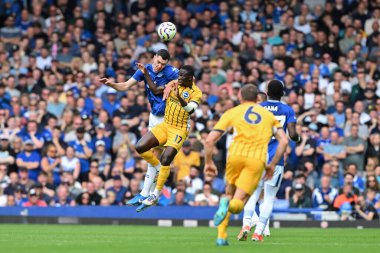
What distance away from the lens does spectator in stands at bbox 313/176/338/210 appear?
82.8 feet

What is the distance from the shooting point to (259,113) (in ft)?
49.1

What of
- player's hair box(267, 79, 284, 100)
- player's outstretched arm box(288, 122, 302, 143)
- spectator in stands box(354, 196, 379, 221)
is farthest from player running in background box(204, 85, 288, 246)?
spectator in stands box(354, 196, 379, 221)

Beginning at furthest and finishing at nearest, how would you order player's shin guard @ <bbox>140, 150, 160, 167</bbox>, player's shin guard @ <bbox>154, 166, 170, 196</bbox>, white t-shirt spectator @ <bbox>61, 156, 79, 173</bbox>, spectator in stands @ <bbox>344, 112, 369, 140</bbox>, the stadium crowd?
white t-shirt spectator @ <bbox>61, 156, 79, 173</bbox>, spectator in stands @ <bbox>344, 112, 369, 140</bbox>, the stadium crowd, player's shin guard @ <bbox>140, 150, 160, 167</bbox>, player's shin guard @ <bbox>154, 166, 170, 196</bbox>

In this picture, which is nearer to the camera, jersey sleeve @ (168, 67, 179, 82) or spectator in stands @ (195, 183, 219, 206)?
jersey sleeve @ (168, 67, 179, 82)

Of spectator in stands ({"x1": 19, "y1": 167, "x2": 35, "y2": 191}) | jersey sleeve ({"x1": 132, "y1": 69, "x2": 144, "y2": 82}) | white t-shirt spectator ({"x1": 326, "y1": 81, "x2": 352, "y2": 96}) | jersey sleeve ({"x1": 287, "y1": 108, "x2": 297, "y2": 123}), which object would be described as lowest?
spectator in stands ({"x1": 19, "y1": 167, "x2": 35, "y2": 191})

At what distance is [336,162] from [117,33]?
927 cm

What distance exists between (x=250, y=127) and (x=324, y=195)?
1078 centimetres

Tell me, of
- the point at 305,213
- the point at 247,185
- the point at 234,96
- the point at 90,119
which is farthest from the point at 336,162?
the point at 247,185

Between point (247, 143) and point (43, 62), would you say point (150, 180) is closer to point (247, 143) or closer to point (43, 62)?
point (247, 143)

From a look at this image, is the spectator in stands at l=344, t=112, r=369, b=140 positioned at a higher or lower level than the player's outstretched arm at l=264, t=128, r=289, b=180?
higher

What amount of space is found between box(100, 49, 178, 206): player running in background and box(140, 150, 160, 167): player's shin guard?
8cm

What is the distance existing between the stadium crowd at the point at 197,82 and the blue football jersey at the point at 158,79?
6.37 metres

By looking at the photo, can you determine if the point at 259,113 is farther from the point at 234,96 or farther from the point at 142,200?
the point at 234,96

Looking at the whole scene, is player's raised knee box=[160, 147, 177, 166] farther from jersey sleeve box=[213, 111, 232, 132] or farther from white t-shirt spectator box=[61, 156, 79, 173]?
white t-shirt spectator box=[61, 156, 79, 173]
